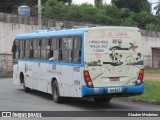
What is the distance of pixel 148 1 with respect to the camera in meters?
97.4

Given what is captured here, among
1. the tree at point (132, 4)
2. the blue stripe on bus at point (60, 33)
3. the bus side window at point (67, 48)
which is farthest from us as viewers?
the tree at point (132, 4)

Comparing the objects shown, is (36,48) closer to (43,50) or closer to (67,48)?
(43,50)

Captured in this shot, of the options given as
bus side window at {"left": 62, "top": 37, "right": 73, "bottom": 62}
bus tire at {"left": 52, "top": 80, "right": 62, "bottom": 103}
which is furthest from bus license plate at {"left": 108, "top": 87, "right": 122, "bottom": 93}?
bus tire at {"left": 52, "top": 80, "right": 62, "bottom": 103}

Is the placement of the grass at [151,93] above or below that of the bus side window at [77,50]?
below

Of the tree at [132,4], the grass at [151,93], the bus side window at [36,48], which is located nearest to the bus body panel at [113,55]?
the grass at [151,93]

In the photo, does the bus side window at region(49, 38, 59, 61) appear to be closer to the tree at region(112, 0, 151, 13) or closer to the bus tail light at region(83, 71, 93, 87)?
the bus tail light at region(83, 71, 93, 87)

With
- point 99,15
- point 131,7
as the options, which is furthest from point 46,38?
point 131,7

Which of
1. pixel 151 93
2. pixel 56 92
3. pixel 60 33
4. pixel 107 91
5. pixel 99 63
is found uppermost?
pixel 60 33

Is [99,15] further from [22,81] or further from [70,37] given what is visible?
[70,37]

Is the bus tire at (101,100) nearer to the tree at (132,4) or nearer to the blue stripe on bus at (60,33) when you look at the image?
the blue stripe on bus at (60,33)

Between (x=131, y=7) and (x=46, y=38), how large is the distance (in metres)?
71.5

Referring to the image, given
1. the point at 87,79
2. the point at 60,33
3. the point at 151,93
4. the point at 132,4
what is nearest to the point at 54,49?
the point at 60,33

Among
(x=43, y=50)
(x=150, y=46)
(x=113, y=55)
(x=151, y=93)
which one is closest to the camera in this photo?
(x=113, y=55)

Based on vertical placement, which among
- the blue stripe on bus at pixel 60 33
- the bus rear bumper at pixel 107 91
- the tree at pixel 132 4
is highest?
the tree at pixel 132 4
